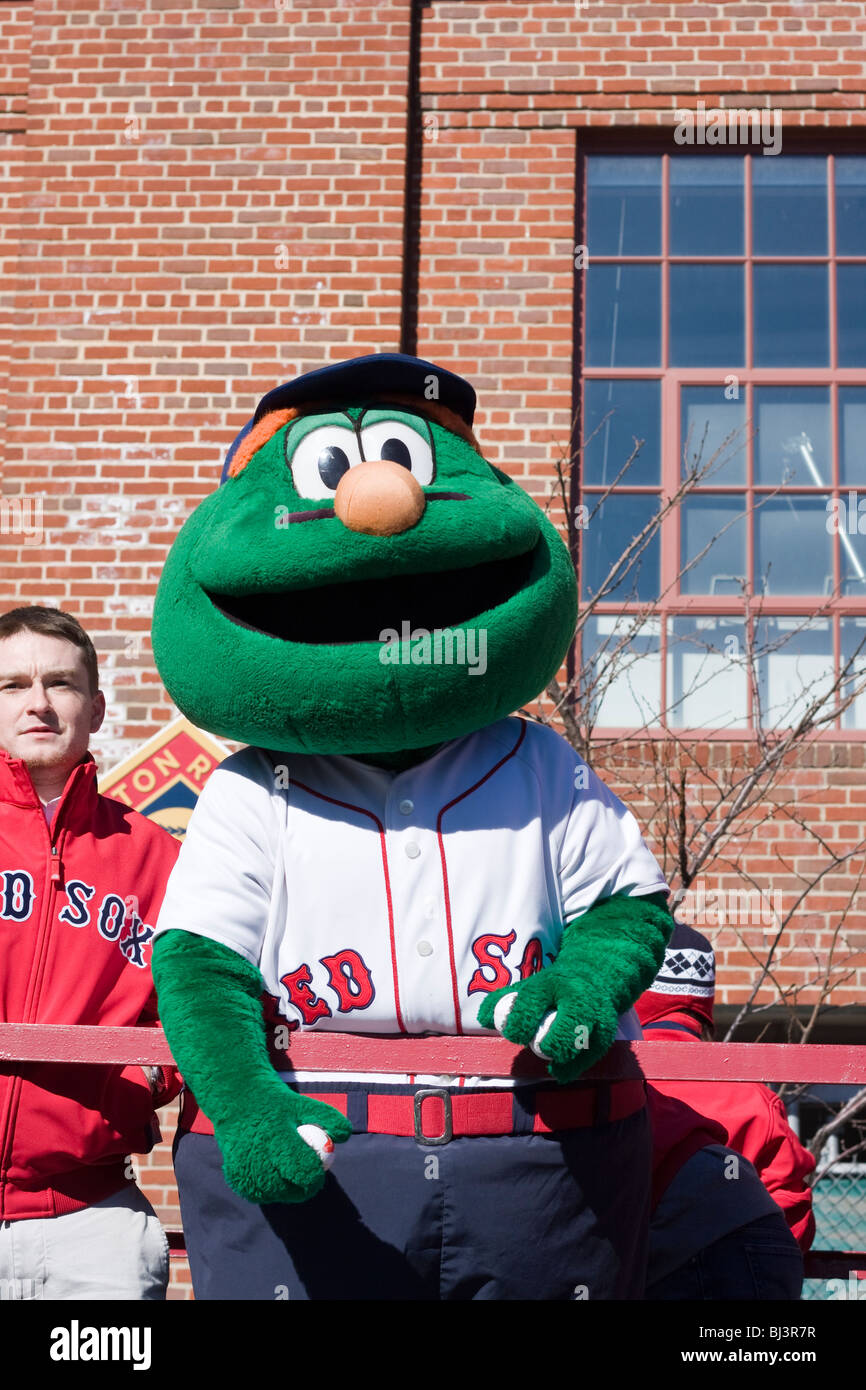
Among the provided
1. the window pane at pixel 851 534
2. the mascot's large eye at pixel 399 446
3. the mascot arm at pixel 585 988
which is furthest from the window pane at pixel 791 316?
the mascot arm at pixel 585 988

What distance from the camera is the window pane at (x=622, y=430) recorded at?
6367 millimetres

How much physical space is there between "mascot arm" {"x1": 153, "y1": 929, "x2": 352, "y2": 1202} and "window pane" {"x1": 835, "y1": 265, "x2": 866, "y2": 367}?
5.22 metres

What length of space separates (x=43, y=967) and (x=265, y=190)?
443 cm

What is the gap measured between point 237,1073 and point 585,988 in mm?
495

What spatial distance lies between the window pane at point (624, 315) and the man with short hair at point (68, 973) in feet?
13.2

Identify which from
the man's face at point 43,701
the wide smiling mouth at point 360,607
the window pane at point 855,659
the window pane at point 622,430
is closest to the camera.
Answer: the wide smiling mouth at point 360,607

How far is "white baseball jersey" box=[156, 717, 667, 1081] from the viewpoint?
7.01ft

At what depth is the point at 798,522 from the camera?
636 cm

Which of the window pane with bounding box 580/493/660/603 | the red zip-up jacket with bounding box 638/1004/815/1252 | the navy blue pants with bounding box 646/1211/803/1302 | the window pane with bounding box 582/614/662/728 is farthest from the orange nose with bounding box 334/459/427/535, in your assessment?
the window pane with bounding box 580/493/660/603

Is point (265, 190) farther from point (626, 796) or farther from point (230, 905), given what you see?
point (230, 905)

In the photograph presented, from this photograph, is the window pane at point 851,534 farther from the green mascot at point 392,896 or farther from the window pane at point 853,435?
the green mascot at point 392,896

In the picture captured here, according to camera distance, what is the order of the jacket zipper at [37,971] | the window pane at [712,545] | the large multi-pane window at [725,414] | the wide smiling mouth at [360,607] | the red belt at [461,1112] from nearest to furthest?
the red belt at [461,1112], the wide smiling mouth at [360,607], the jacket zipper at [37,971], the large multi-pane window at [725,414], the window pane at [712,545]

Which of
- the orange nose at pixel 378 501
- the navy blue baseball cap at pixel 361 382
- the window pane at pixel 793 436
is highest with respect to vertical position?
the window pane at pixel 793 436
